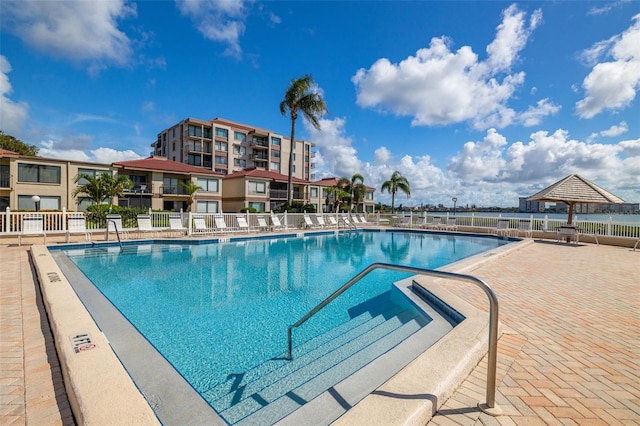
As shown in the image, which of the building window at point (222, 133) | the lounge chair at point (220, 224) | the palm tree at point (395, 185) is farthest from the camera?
the building window at point (222, 133)

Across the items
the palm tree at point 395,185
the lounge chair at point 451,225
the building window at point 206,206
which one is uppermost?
the palm tree at point 395,185

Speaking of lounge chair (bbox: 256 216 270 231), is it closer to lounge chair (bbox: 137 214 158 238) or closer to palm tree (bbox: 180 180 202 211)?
lounge chair (bbox: 137 214 158 238)

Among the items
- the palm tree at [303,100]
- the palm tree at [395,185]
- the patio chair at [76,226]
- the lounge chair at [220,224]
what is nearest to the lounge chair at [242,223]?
the lounge chair at [220,224]

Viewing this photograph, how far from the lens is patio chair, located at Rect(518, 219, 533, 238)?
16.3m

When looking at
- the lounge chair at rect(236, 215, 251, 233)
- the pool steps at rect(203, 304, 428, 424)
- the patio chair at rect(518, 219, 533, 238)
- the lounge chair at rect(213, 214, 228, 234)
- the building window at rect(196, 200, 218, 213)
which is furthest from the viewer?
the building window at rect(196, 200, 218, 213)

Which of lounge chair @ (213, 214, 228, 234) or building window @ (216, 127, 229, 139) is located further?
building window @ (216, 127, 229, 139)

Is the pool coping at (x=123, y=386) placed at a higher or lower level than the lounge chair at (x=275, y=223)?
lower

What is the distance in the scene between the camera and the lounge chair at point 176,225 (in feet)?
46.1

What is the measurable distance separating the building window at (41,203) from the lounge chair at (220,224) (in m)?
17.4

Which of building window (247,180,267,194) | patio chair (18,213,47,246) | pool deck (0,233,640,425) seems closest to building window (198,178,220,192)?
building window (247,180,267,194)

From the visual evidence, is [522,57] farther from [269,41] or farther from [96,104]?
[96,104]

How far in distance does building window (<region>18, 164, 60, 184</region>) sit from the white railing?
42.1ft

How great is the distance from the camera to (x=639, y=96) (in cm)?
1235

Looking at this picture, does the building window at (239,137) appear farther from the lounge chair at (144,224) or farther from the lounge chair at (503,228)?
the lounge chair at (503,228)
